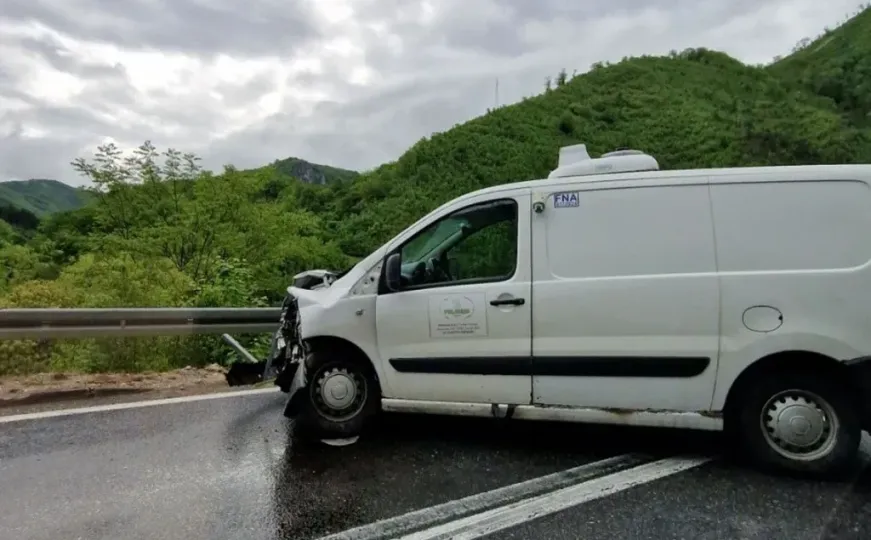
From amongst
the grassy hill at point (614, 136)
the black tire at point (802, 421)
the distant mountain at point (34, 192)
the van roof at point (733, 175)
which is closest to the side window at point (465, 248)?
the van roof at point (733, 175)

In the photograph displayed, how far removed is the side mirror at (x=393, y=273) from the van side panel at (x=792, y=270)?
6.72ft

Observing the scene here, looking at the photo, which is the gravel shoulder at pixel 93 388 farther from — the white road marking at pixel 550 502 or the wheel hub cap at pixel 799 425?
the wheel hub cap at pixel 799 425

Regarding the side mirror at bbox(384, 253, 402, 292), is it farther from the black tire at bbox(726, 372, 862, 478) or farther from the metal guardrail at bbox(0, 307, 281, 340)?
the metal guardrail at bbox(0, 307, 281, 340)

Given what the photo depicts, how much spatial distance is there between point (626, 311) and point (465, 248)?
129 cm

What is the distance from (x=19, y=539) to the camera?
2855mm

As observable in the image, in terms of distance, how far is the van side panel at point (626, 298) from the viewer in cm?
363

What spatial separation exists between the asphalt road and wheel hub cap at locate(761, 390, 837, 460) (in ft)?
0.64

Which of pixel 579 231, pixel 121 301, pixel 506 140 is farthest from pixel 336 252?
pixel 579 231

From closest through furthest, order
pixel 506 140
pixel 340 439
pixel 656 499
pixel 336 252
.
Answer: pixel 656 499 < pixel 340 439 < pixel 336 252 < pixel 506 140

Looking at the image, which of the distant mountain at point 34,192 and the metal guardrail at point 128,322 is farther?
the distant mountain at point 34,192

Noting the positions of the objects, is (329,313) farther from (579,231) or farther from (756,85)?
(756,85)

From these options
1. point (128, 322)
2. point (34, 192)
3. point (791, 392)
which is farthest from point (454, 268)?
point (34, 192)

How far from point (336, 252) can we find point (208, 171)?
6886mm

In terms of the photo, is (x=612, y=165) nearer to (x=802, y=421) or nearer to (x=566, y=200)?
(x=566, y=200)
